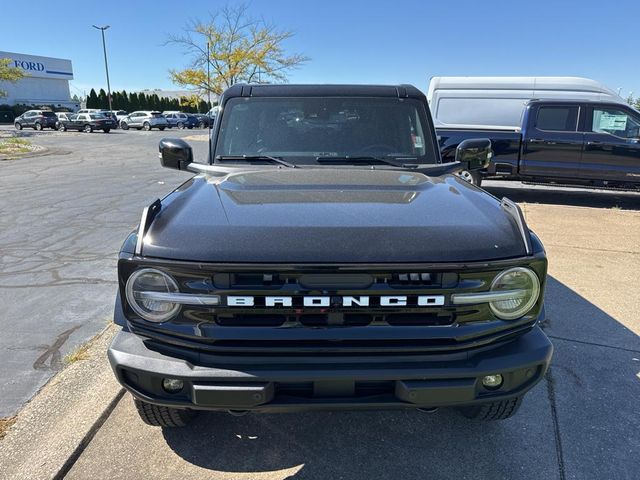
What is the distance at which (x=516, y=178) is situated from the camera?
978cm

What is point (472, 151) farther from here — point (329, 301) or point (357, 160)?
point (329, 301)

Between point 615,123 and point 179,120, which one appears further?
point 179,120

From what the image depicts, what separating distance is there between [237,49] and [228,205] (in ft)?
102

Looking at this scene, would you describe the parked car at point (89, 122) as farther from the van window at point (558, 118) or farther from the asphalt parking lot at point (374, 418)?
the van window at point (558, 118)

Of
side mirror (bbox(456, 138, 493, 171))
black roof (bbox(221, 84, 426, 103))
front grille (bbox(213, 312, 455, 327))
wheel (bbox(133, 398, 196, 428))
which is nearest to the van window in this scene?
side mirror (bbox(456, 138, 493, 171))

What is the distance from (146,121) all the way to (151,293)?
142ft

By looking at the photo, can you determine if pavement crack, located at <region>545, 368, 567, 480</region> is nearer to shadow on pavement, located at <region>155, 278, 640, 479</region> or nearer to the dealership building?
shadow on pavement, located at <region>155, 278, 640, 479</region>

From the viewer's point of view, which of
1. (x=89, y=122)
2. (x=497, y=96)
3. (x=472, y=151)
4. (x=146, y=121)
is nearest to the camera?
(x=472, y=151)

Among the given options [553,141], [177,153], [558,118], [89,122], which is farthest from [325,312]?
[89,122]

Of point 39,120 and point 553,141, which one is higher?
point 39,120

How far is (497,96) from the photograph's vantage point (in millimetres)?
11219

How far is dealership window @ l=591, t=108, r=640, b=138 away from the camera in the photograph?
8.99 metres

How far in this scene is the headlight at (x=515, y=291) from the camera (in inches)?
Result: 77.5

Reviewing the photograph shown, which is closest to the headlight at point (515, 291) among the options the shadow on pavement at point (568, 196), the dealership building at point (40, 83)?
the shadow on pavement at point (568, 196)
